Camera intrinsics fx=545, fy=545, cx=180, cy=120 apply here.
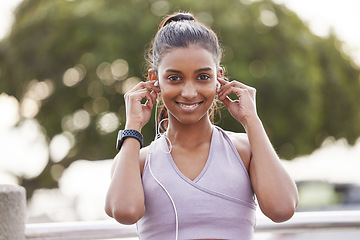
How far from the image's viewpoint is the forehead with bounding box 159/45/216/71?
2.00 metres

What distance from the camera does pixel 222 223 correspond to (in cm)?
193

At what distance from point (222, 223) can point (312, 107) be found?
9.97m

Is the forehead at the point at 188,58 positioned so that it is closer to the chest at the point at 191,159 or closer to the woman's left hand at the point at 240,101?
the woman's left hand at the point at 240,101

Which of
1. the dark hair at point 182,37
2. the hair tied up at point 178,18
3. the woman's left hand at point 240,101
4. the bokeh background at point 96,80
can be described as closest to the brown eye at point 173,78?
the dark hair at point 182,37

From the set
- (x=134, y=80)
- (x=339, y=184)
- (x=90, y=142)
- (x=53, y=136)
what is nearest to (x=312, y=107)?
(x=339, y=184)

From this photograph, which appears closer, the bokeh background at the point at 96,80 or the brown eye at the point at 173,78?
the brown eye at the point at 173,78

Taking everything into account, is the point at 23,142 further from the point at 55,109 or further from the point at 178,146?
the point at 178,146

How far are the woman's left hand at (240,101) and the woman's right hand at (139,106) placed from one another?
26 cm

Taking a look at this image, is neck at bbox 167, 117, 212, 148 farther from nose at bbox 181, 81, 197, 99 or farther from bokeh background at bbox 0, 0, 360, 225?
bokeh background at bbox 0, 0, 360, 225

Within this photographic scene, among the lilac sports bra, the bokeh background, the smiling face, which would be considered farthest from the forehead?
the bokeh background

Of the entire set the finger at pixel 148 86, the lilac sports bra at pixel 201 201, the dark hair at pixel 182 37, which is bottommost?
the lilac sports bra at pixel 201 201

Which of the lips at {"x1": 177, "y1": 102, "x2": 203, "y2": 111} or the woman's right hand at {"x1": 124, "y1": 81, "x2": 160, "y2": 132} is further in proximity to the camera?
the woman's right hand at {"x1": 124, "y1": 81, "x2": 160, "y2": 132}

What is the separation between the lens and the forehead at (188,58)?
2002 millimetres

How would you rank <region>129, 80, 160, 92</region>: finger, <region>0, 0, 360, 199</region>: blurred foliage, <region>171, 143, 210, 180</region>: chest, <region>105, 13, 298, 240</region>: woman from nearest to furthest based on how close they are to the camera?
<region>105, 13, 298, 240</region>: woman < <region>171, 143, 210, 180</region>: chest < <region>129, 80, 160, 92</region>: finger < <region>0, 0, 360, 199</region>: blurred foliage
